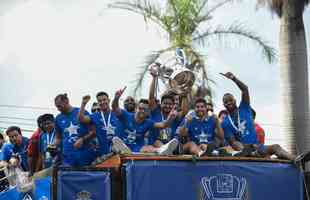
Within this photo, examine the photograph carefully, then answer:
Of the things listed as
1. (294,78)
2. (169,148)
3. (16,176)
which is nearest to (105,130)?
(169,148)

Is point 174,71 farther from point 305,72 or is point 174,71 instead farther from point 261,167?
point 305,72

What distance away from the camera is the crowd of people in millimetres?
9586

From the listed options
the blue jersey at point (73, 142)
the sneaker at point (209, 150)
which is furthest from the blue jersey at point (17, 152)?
the sneaker at point (209, 150)

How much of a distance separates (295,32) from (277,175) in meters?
5.26

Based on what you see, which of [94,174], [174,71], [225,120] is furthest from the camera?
[174,71]

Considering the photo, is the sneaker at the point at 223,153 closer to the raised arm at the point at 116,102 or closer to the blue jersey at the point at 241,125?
the blue jersey at the point at 241,125

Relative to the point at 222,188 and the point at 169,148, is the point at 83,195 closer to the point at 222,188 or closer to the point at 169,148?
the point at 169,148

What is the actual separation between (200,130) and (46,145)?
2182mm

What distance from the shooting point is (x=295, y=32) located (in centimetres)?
1391

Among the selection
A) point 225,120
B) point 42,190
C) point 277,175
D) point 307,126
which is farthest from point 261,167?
point 307,126

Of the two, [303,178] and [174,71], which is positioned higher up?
[174,71]

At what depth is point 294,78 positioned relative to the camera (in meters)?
13.7

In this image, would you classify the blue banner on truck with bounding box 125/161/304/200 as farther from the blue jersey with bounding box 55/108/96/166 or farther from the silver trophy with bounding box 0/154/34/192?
the silver trophy with bounding box 0/154/34/192

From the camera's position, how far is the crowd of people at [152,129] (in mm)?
9586
